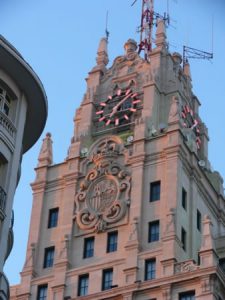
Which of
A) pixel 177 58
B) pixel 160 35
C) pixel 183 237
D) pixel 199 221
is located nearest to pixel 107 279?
pixel 183 237

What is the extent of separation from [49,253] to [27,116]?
37.5 metres

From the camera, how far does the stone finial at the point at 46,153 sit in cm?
9519

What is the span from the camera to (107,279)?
275 feet

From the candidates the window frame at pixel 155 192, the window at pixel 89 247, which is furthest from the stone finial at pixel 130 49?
the window at pixel 89 247

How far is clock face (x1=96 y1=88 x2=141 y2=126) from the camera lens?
97.2 metres

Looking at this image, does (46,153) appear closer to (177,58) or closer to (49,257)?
(49,257)

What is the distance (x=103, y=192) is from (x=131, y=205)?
12.0 ft

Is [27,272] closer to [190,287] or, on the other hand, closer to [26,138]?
[190,287]

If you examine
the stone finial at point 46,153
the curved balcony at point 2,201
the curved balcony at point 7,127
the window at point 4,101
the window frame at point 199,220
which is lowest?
the curved balcony at point 2,201

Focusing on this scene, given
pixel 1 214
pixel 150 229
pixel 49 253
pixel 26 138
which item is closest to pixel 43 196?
pixel 49 253

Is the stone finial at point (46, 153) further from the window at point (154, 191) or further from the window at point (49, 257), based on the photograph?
the window at point (154, 191)

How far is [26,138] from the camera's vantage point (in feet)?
179

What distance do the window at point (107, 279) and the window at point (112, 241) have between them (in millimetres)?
2248

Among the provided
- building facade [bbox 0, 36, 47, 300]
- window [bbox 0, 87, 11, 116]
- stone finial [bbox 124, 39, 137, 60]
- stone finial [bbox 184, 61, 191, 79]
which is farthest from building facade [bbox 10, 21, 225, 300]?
window [bbox 0, 87, 11, 116]
